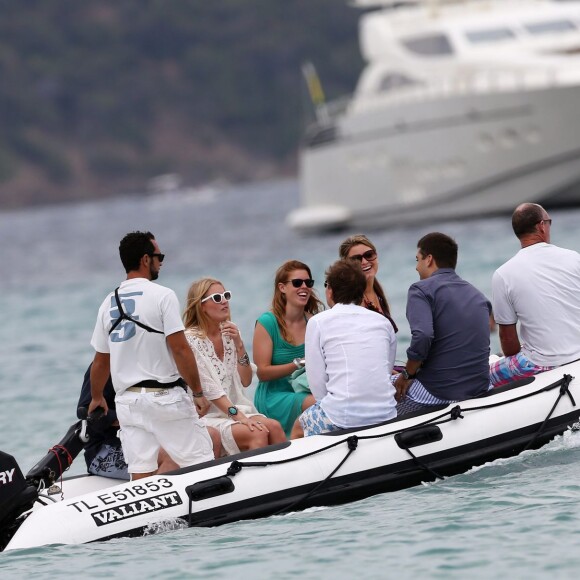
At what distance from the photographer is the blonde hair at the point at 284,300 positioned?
8.98 m

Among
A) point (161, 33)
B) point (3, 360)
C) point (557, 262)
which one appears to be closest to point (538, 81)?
point (3, 360)

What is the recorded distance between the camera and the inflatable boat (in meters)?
8.06

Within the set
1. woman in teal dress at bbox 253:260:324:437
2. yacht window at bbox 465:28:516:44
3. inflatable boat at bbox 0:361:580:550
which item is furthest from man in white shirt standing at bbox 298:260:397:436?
yacht window at bbox 465:28:516:44

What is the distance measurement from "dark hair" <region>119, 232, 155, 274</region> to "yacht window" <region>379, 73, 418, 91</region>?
2881cm

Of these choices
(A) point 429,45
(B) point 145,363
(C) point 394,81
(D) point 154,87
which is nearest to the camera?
(B) point 145,363

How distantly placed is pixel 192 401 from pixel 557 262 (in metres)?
2.50

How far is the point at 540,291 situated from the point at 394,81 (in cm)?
2875

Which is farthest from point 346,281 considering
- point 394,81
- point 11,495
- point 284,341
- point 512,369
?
point 394,81

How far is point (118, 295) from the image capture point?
8070 millimetres

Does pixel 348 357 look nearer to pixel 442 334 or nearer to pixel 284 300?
pixel 442 334

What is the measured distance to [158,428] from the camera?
27.0 feet

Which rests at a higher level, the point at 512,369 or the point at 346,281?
the point at 346,281

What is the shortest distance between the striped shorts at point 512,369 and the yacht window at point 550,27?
26786 mm

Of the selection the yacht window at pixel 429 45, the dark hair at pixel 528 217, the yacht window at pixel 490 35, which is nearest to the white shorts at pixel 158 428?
the dark hair at pixel 528 217
